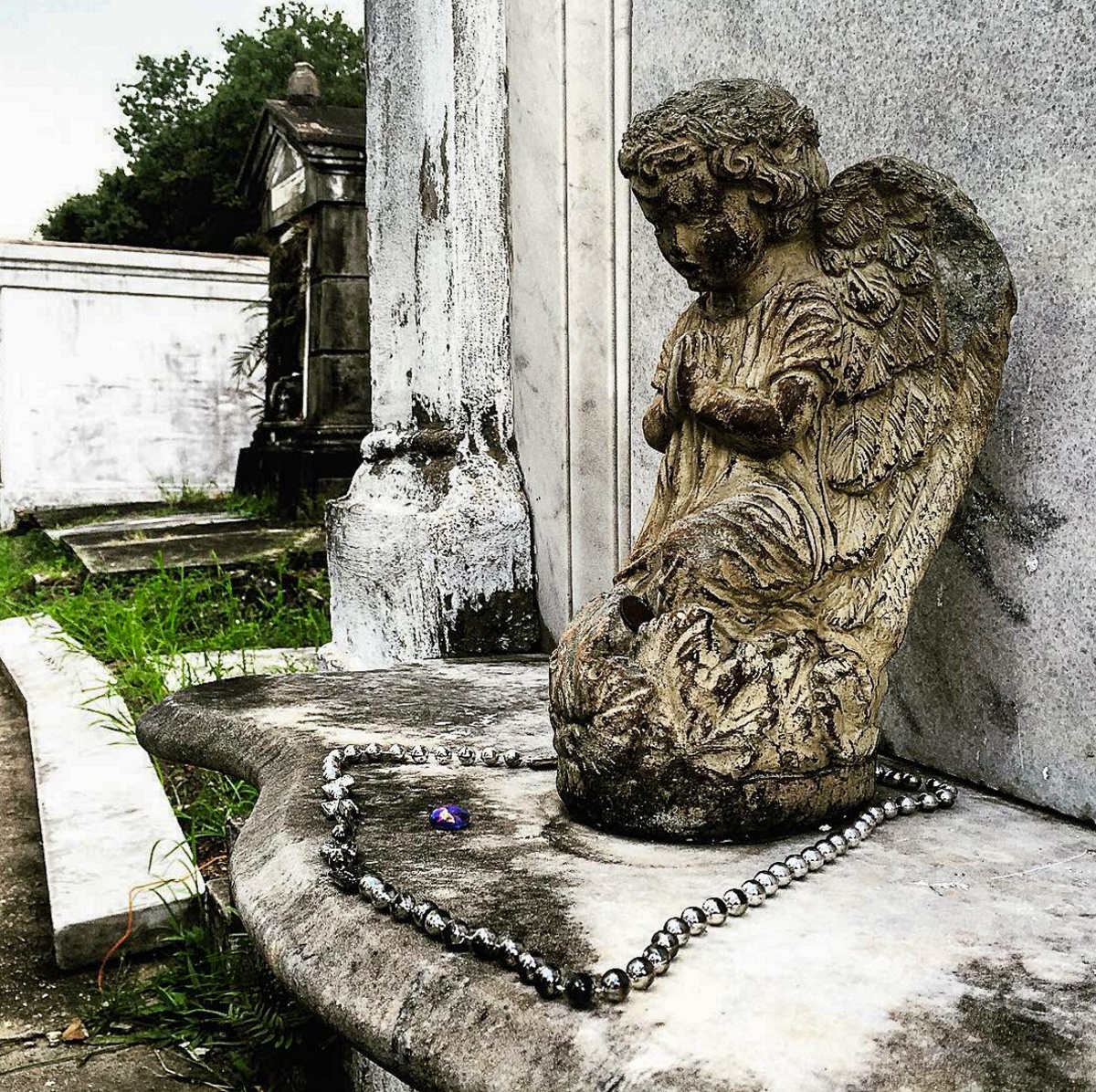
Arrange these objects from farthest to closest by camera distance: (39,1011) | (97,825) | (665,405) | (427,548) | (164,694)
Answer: (164,694) → (97,825) → (427,548) → (39,1011) → (665,405)

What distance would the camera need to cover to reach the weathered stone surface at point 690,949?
1.03 metres

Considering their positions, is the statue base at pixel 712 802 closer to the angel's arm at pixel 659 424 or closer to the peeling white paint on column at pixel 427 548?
the angel's arm at pixel 659 424

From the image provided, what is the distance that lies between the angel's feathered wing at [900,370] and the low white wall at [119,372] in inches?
358

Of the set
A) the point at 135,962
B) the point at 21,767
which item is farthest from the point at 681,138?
the point at 21,767

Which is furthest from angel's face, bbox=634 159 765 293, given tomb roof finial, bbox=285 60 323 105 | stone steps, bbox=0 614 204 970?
tomb roof finial, bbox=285 60 323 105

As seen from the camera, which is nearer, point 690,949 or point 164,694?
point 690,949

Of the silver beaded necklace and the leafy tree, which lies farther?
the leafy tree

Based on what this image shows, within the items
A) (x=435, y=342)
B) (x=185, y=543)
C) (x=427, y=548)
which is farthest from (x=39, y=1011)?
(x=185, y=543)

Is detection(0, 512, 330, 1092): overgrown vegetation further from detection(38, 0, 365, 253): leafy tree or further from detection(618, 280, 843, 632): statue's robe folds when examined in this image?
detection(38, 0, 365, 253): leafy tree

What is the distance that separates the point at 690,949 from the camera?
122cm

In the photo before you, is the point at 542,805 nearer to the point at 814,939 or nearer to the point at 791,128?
the point at 814,939

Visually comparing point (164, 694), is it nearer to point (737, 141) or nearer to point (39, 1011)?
point (39, 1011)

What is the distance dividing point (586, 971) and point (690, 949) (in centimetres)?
12

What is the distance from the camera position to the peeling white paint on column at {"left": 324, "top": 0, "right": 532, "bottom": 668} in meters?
3.03
